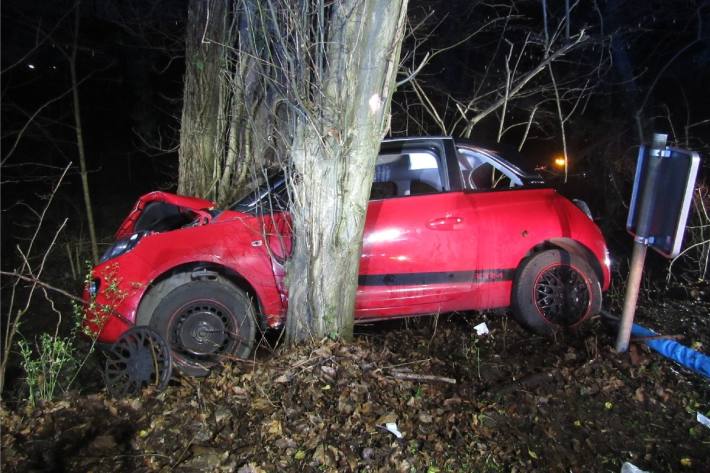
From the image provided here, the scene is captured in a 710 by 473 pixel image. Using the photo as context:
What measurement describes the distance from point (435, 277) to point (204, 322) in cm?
196

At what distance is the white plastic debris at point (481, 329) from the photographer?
4470mm

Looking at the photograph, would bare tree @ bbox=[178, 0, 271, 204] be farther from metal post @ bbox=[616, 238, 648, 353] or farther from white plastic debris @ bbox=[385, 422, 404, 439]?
metal post @ bbox=[616, 238, 648, 353]

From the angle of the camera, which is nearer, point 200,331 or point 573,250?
point 200,331

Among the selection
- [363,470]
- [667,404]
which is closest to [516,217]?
[667,404]

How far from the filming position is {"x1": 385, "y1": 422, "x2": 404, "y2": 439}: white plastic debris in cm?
285

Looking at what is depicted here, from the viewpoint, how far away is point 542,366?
12.4 ft

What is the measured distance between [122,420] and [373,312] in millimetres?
2128

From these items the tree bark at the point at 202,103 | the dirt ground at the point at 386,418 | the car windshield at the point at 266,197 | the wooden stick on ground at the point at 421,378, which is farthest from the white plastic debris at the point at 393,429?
the tree bark at the point at 202,103

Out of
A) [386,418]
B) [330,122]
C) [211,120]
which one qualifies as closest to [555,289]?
[386,418]

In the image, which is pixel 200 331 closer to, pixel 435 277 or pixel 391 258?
pixel 391 258

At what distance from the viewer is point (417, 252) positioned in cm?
431

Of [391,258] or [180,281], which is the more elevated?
[391,258]

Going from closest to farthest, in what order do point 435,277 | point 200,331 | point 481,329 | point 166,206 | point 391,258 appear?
1. point 200,331
2. point 391,258
3. point 435,277
4. point 481,329
5. point 166,206

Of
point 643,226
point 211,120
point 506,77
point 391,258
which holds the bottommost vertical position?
point 391,258
